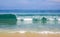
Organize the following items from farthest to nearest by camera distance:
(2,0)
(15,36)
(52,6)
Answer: (52,6) < (2,0) < (15,36)

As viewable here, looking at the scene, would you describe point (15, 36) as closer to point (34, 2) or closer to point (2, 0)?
point (2, 0)

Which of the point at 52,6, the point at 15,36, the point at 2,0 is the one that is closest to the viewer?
the point at 15,36

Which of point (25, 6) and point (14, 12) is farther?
point (14, 12)

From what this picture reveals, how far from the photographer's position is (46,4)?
5.39m

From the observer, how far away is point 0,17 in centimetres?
567

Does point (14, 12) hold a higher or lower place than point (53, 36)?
higher

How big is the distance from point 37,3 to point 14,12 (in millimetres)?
1202

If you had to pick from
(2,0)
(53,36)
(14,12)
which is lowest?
(53,36)

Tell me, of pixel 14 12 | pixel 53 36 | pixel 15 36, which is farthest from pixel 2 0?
pixel 53 36

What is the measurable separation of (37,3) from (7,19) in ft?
3.91

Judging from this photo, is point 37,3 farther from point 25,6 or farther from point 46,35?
point 46,35

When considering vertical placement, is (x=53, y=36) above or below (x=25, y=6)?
below

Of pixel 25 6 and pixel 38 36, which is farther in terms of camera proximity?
pixel 25 6

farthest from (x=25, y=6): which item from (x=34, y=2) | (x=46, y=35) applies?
(x=46, y=35)
